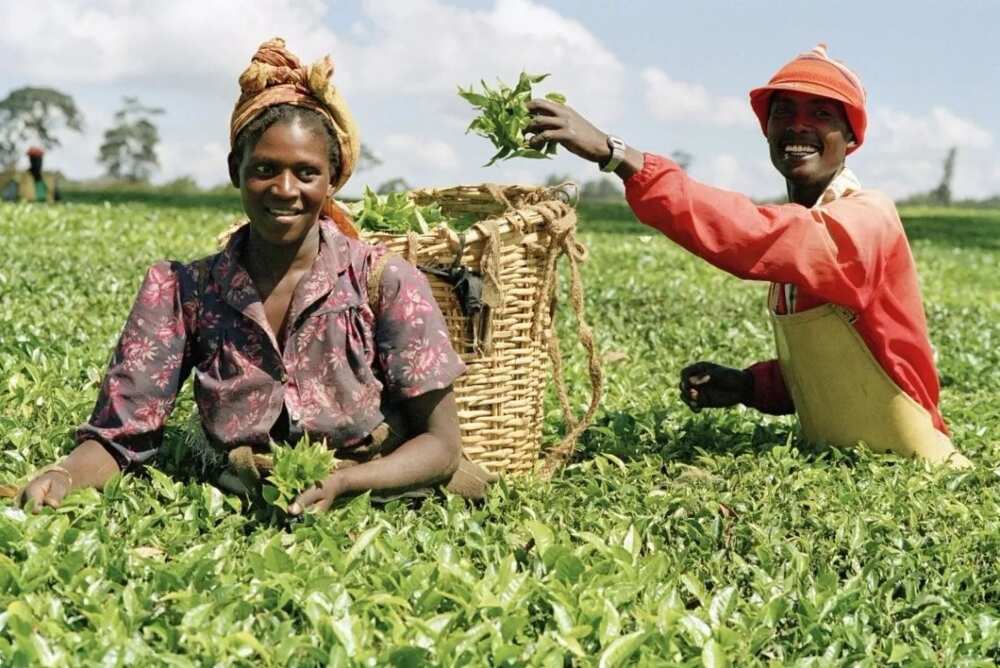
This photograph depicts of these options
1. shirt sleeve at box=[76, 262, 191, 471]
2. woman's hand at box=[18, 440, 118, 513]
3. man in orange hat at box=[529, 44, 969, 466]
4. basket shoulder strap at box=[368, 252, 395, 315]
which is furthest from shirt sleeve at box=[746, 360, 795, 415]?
woman's hand at box=[18, 440, 118, 513]

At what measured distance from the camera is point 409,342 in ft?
11.8

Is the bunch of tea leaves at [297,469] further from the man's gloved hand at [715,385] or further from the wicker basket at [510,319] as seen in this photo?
the man's gloved hand at [715,385]

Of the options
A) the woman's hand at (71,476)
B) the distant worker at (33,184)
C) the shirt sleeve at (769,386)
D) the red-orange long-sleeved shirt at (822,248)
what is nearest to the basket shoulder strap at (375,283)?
the red-orange long-sleeved shirt at (822,248)

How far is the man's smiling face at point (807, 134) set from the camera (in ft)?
14.1

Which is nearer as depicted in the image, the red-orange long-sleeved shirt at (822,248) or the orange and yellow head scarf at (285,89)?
the orange and yellow head scarf at (285,89)

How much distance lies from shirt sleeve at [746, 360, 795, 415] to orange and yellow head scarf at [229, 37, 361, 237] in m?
2.01

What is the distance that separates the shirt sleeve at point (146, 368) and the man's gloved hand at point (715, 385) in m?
1.99

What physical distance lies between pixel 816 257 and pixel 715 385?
93 cm

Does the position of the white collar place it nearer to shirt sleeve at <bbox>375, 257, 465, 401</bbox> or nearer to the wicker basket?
the wicker basket

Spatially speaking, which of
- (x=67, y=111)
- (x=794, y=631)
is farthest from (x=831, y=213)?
(x=67, y=111)

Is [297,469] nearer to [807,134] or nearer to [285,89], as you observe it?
[285,89]

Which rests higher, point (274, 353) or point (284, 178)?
point (284, 178)

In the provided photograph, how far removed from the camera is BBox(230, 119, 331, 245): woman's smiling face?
135 inches

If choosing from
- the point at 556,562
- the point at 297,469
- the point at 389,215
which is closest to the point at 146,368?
the point at 297,469
